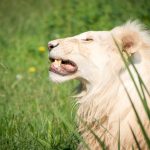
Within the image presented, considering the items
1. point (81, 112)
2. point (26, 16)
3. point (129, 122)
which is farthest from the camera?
point (26, 16)

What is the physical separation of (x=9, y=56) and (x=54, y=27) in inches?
76.0

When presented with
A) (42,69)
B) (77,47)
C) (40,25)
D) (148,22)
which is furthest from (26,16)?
(77,47)

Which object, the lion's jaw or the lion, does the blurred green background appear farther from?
the lion's jaw

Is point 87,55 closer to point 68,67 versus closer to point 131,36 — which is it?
point 68,67

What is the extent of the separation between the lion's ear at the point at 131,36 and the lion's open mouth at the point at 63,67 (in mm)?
416

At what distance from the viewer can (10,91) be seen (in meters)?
8.32

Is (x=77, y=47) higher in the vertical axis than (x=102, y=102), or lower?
higher

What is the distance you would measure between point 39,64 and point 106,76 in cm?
548

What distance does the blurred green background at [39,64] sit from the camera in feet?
18.4

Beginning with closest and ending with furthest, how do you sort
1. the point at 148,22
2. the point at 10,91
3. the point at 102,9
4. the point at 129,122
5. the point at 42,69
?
the point at 129,122, the point at 10,91, the point at 42,69, the point at 148,22, the point at 102,9

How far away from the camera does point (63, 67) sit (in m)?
5.39

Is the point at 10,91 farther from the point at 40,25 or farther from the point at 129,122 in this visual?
the point at 40,25

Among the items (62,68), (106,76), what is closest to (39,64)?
(62,68)

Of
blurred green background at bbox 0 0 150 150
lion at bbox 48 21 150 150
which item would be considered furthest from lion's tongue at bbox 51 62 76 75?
blurred green background at bbox 0 0 150 150
